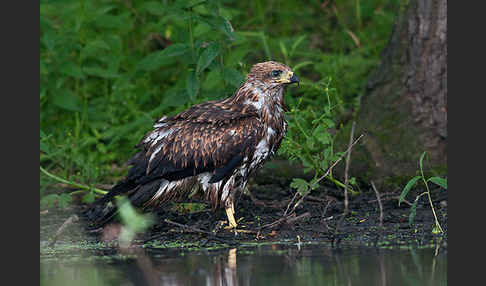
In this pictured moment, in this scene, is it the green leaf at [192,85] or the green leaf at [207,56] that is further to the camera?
the green leaf at [192,85]

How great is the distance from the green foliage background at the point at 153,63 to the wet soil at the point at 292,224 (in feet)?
2.38

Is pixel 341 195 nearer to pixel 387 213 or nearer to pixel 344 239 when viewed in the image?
pixel 387 213

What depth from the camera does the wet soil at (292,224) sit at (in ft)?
23.0

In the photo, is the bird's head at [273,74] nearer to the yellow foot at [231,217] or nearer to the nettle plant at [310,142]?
the nettle plant at [310,142]

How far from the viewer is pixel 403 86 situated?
8961 mm

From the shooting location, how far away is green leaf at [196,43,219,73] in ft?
26.6

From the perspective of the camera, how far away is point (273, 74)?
7656 mm

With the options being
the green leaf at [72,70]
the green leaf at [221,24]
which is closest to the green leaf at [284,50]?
the green leaf at [221,24]

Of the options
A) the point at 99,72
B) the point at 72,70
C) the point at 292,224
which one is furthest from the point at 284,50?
the point at 292,224

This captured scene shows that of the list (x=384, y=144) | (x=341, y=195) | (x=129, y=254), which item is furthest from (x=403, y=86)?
(x=129, y=254)

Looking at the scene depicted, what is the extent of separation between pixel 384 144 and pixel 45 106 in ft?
14.3

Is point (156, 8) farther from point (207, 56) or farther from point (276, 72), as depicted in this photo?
point (276, 72)

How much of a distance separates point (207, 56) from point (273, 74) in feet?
2.72

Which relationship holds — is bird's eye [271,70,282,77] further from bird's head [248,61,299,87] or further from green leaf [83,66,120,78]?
green leaf [83,66,120,78]
